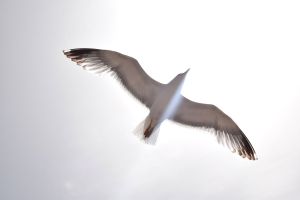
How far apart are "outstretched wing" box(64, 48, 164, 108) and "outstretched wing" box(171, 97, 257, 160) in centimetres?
71

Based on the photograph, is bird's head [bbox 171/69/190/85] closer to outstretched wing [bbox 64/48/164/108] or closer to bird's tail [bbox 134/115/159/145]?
outstretched wing [bbox 64/48/164/108]

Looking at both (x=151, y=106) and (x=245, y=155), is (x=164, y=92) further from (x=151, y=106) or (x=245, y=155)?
(x=245, y=155)

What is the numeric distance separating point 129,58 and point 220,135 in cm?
232

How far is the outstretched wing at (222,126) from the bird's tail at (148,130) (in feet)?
2.49

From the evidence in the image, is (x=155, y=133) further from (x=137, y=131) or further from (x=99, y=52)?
(x=99, y=52)

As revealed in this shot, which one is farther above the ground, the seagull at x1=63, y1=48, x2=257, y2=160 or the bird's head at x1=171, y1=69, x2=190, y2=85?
the bird's head at x1=171, y1=69, x2=190, y2=85

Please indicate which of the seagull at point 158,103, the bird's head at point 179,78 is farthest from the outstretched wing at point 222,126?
the bird's head at point 179,78

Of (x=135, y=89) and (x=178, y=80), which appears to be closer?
(x=178, y=80)

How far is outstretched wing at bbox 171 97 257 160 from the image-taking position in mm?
9555

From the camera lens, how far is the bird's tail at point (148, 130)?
909 centimetres

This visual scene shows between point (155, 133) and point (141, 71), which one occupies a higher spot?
point (141, 71)

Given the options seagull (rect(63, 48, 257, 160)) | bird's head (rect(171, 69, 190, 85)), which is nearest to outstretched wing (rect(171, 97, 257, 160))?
seagull (rect(63, 48, 257, 160))

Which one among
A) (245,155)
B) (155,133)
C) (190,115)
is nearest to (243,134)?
(245,155)

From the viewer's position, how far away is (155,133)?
917 centimetres
